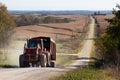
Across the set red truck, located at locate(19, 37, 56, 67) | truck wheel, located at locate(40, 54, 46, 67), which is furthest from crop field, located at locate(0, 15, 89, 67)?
truck wheel, located at locate(40, 54, 46, 67)

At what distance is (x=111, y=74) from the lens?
28.4 m

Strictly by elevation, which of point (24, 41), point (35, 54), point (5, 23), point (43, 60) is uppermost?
point (35, 54)

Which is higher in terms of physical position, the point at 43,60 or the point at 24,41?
the point at 43,60

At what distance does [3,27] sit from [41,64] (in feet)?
98.2

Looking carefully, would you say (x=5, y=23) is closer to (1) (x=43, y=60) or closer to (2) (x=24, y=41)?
(2) (x=24, y=41)

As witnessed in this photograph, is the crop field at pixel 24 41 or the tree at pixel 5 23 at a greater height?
the tree at pixel 5 23

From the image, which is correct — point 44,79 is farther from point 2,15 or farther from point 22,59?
point 2,15

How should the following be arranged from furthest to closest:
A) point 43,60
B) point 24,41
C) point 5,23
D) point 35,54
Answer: point 24,41
point 5,23
point 43,60
point 35,54

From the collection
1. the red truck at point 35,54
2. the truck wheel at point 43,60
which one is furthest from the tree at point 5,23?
the truck wheel at point 43,60

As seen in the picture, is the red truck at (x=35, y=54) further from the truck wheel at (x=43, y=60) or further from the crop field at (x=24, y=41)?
the crop field at (x=24, y=41)

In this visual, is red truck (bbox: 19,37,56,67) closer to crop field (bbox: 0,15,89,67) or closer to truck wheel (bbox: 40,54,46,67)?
truck wheel (bbox: 40,54,46,67)

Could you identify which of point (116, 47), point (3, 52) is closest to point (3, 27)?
point (3, 52)

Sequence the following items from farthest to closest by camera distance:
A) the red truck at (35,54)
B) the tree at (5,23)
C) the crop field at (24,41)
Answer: the tree at (5,23) → the crop field at (24,41) → the red truck at (35,54)

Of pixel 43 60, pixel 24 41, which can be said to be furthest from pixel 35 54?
pixel 24 41
